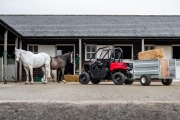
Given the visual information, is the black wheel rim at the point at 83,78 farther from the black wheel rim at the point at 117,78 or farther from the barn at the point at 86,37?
→ the barn at the point at 86,37

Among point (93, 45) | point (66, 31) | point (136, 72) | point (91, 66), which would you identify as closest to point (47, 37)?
point (66, 31)

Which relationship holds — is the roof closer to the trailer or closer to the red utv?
the red utv

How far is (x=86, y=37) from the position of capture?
23469 millimetres

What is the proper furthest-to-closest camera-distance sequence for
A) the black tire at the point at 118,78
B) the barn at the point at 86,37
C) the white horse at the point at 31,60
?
the barn at the point at 86,37, the white horse at the point at 31,60, the black tire at the point at 118,78

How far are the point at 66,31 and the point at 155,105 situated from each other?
641 inches

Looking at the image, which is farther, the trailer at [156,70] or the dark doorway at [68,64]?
the dark doorway at [68,64]

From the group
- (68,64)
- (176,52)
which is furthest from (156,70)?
(176,52)

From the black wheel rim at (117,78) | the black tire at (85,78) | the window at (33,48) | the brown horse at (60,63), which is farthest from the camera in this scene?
the window at (33,48)

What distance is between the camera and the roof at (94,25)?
24109 mm

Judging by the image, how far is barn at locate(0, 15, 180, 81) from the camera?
2362 cm

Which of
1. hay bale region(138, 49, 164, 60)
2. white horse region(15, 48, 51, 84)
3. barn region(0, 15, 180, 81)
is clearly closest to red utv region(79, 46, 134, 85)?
hay bale region(138, 49, 164, 60)

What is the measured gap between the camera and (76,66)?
25.0 m

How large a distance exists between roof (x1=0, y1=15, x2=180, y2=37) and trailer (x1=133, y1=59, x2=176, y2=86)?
238 inches

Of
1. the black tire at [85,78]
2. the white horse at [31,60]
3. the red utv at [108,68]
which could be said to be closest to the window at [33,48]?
the white horse at [31,60]
